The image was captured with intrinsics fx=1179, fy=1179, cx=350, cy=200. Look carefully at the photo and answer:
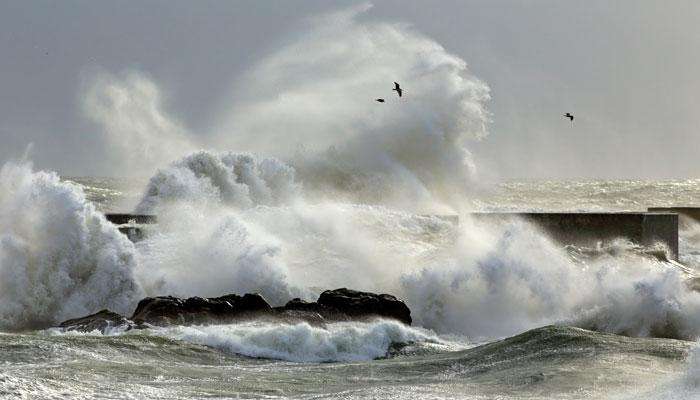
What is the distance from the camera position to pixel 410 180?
33031 mm

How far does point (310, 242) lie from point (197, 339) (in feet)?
25.4

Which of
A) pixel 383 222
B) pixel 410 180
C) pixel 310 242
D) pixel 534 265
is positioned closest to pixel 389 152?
pixel 410 180

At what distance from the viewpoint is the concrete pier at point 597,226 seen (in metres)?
24.5

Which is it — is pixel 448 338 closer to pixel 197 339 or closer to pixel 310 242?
pixel 197 339

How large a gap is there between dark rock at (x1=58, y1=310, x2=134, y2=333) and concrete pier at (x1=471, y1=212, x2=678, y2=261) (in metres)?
11.2

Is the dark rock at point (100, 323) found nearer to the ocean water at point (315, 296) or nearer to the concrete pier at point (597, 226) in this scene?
the ocean water at point (315, 296)

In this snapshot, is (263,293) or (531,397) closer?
(531,397)

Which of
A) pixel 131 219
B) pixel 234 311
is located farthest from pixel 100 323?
pixel 131 219

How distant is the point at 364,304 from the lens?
52.3 ft

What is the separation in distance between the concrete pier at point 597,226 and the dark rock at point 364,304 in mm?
8454

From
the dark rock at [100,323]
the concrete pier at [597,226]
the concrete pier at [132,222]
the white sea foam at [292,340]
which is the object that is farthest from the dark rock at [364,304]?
the concrete pier at [597,226]

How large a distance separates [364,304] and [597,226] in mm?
10191

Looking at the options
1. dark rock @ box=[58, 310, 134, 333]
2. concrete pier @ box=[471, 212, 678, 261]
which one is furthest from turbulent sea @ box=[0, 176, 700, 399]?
concrete pier @ box=[471, 212, 678, 261]

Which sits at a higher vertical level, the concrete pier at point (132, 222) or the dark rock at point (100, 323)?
the concrete pier at point (132, 222)
